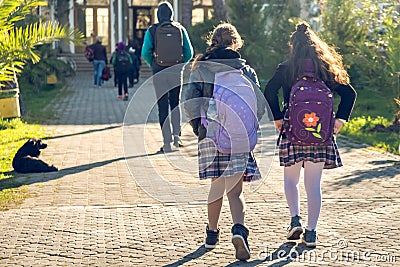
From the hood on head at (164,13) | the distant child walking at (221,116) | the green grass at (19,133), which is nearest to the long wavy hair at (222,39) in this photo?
the distant child walking at (221,116)

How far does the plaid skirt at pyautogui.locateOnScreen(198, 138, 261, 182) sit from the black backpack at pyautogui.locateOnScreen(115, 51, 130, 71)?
15054 mm

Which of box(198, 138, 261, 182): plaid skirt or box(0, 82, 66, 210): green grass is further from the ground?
box(198, 138, 261, 182): plaid skirt

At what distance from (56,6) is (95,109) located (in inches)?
885

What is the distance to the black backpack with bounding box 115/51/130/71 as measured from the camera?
2091 centimetres

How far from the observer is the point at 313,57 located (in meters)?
6.10

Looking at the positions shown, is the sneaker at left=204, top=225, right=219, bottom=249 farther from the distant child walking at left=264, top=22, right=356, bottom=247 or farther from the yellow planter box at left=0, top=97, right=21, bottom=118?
the yellow planter box at left=0, top=97, right=21, bottom=118

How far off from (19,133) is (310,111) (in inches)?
340

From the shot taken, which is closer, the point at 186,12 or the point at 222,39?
the point at 222,39

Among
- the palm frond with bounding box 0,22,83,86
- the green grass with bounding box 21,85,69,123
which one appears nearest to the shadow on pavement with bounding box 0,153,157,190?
the palm frond with bounding box 0,22,83,86

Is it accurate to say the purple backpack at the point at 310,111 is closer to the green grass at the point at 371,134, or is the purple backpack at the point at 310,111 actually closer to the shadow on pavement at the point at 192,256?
the shadow on pavement at the point at 192,256

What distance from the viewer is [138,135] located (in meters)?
13.0

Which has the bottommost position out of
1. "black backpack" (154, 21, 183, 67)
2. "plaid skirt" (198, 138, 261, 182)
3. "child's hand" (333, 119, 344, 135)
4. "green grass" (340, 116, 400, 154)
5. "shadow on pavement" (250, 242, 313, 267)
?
"green grass" (340, 116, 400, 154)

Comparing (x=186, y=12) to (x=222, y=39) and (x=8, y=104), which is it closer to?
(x=8, y=104)

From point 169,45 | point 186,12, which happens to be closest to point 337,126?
point 169,45
